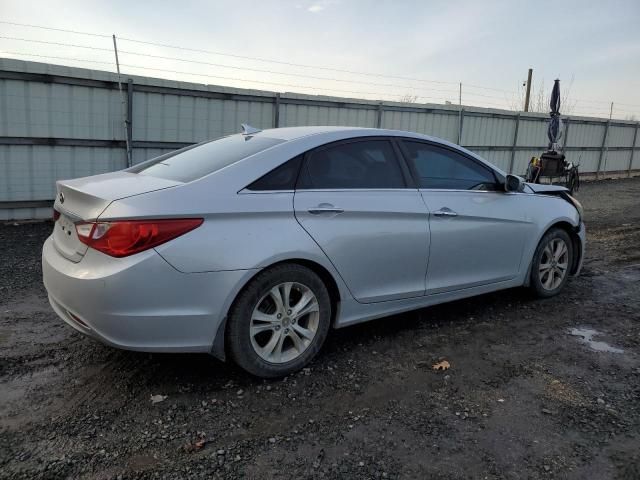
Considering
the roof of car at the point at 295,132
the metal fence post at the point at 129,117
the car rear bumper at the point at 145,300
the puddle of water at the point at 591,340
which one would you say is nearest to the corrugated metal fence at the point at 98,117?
the metal fence post at the point at 129,117

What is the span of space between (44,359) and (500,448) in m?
2.89

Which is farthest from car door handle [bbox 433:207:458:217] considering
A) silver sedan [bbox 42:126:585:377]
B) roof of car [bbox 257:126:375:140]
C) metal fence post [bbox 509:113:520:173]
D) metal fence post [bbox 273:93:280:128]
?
metal fence post [bbox 509:113:520:173]

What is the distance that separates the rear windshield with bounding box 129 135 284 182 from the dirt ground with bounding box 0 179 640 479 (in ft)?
4.06

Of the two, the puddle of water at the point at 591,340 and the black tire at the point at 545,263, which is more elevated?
the black tire at the point at 545,263

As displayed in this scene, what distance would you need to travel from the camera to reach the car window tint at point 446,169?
408 centimetres

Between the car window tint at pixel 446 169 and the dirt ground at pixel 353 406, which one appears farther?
the car window tint at pixel 446 169

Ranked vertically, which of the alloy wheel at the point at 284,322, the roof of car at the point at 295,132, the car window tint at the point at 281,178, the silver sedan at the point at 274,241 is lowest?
the alloy wheel at the point at 284,322

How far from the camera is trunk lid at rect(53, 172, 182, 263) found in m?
2.97

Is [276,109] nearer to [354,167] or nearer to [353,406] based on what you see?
[354,167]

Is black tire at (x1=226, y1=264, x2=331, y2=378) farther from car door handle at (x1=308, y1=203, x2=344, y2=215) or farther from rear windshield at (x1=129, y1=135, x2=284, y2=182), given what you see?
rear windshield at (x1=129, y1=135, x2=284, y2=182)

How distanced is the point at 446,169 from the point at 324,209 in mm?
1331

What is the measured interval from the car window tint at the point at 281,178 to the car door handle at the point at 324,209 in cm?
19

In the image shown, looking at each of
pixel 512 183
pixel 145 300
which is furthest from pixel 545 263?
pixel 145 300

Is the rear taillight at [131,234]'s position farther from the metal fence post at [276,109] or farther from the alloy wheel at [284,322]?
the metal fence post at [276,109]
